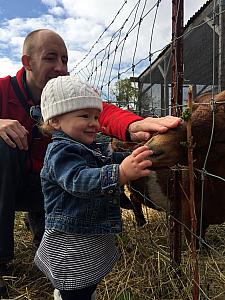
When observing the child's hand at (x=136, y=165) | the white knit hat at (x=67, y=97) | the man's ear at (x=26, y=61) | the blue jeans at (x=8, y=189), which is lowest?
the blue jeans at (x=8, y=189)

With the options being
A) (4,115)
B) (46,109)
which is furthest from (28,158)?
(46,109)

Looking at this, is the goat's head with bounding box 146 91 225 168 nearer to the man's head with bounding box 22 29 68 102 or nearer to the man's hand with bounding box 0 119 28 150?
the man's hand with bounding box 0 119 28 150

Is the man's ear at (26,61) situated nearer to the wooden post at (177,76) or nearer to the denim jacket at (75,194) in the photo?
the wooden post at (177,76)

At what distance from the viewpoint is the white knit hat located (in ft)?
5.43

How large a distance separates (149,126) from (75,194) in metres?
0.49

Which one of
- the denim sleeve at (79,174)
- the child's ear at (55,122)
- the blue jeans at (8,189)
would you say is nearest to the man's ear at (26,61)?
the blue jeans at (8,189)

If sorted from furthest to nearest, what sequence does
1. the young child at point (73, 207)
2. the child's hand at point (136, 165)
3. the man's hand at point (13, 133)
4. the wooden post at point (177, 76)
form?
1. the man's hand at point (13, 133)
2. the wooden post at point (177, 76)
3. the young child at point (73, 207)
4. the child's hand at point (136, 165)

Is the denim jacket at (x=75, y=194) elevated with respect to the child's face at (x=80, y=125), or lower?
lower

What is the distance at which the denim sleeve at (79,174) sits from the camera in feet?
4.78

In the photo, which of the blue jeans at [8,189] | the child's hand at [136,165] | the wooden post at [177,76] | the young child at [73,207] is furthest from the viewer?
the blue jeans at [8,189]

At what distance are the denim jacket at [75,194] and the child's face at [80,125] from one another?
3 centimetres

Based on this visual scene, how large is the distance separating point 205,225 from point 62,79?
5.58 ft

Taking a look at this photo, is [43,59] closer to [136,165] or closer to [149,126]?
[149,126]

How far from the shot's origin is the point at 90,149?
1719 millimetres
